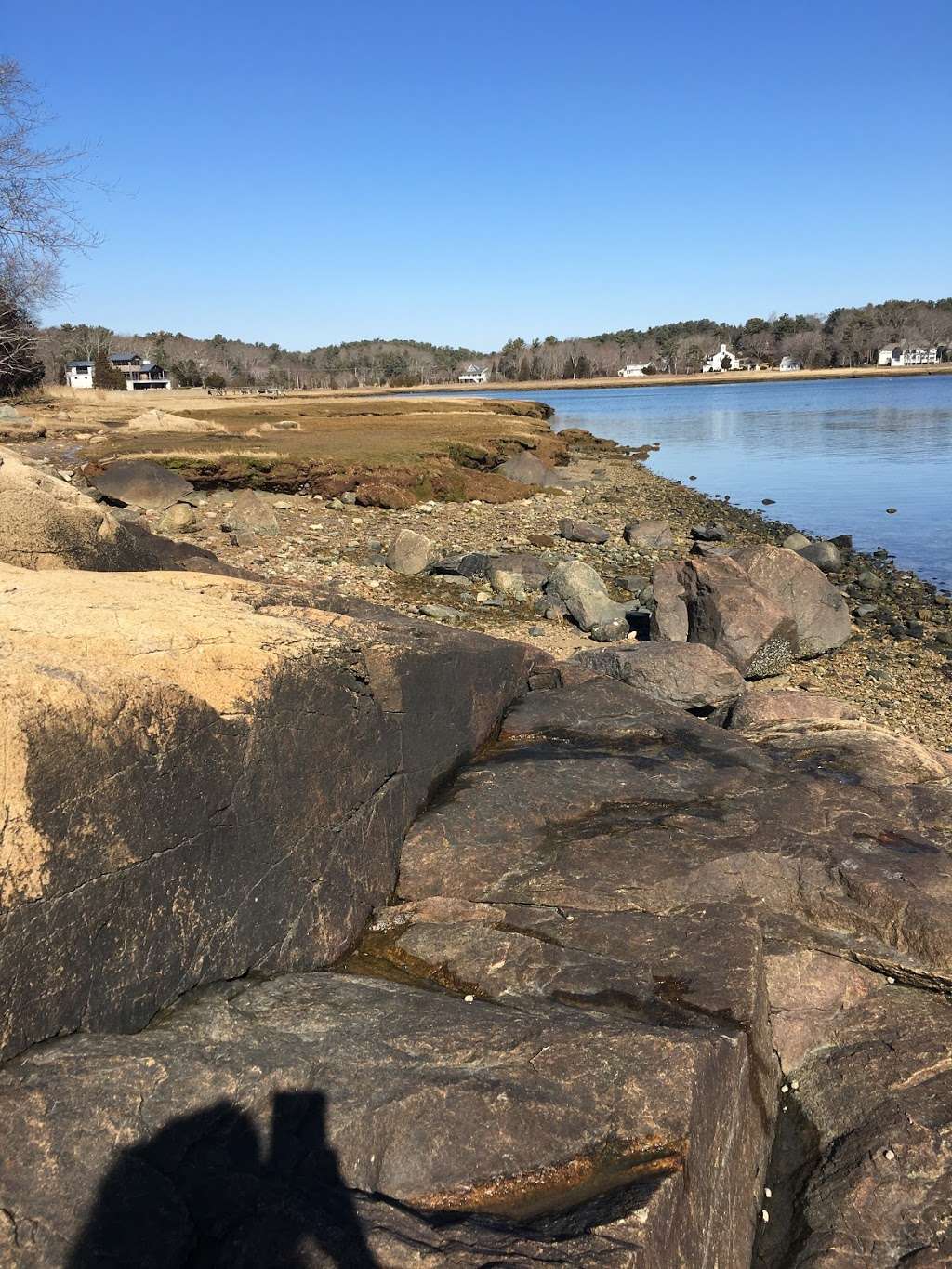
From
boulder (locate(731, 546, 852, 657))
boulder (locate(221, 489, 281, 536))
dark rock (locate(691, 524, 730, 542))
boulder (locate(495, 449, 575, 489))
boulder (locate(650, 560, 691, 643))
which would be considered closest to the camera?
boulder (locate(650, 560, 691, 643))

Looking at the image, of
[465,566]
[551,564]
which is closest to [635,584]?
[551,564]

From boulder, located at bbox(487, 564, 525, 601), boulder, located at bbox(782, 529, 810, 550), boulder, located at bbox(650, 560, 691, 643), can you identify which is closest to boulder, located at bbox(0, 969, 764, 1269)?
boulder, located at bbox(650, 560, 691, 643)

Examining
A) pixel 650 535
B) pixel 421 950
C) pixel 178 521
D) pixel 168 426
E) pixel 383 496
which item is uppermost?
pixel 168 426

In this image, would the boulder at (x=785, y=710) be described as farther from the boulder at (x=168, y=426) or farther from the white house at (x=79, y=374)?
the white house at (x=79, y=374)

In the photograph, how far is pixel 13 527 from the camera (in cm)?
654

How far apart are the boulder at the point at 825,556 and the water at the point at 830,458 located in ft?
7.07

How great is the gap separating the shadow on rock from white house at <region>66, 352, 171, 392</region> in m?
123

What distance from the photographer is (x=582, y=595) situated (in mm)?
15547

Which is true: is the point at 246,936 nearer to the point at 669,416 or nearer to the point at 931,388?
the point at 669,416

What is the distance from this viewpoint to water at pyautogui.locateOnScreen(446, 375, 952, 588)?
27719mm

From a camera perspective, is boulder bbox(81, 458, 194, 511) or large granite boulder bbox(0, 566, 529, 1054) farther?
boulder bbox(81, 458, 194, 511)

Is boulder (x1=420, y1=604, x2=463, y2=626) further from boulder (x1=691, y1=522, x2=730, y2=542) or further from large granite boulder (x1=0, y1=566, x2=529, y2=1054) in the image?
boulder (x1=691, y1=522, x2=730, y2=542)

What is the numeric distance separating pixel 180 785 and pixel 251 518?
17001mm

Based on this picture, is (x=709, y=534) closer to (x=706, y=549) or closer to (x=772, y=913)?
(x=706, y=549)
